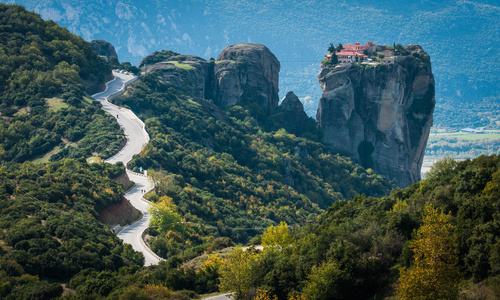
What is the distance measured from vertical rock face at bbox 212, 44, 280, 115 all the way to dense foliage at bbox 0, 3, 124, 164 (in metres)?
28.7

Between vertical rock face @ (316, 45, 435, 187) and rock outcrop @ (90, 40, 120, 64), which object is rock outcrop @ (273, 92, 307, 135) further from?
rock outcrop @ (90, 40, 120, 64)

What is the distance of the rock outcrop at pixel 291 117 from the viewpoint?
140500 mm

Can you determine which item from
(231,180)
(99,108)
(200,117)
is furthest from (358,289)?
(200,117)

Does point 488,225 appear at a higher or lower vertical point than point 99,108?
lower

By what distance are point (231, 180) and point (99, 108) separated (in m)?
26.6

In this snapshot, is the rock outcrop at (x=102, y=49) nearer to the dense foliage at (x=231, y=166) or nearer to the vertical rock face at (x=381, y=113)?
the dense foliage at (x=231, y=166)

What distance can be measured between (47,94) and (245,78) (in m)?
54.4

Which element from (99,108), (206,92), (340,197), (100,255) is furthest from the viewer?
(206,92)

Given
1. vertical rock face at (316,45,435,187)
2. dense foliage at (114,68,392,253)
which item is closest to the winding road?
dense foliage at (114,68,392,253)

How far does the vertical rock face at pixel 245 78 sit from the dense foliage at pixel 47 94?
2868 cm

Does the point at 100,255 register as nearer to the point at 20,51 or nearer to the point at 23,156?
the point at 23,156

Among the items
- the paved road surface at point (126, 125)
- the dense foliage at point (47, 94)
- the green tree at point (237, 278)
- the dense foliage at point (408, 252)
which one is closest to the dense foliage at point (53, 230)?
the green tree at point (237, 278)

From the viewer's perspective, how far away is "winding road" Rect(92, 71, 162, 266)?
190 ft

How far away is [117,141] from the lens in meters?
89.3
